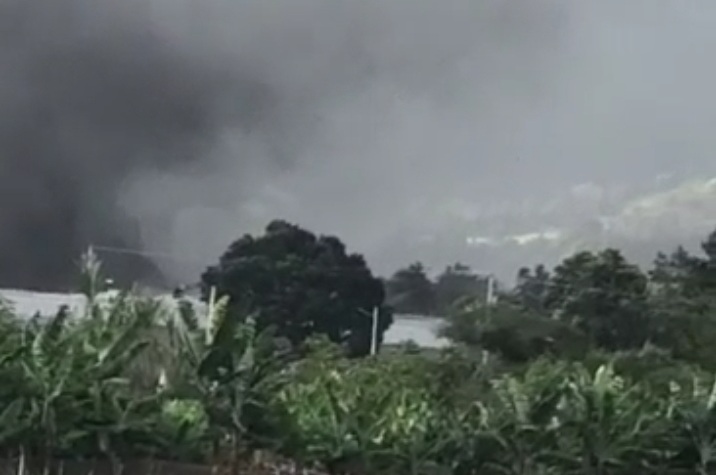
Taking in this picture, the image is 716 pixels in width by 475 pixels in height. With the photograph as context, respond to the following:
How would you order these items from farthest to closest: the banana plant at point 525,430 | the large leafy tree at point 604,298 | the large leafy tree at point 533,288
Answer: the large leafy tree at point 533,288 < the large leafy tree at point 604,298 < the banana plant at point 525,430

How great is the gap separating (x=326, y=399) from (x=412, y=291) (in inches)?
121

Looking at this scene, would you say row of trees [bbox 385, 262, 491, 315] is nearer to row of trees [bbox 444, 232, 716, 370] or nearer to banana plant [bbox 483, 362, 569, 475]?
row of trees [bbox 444, 232, 716, 370]

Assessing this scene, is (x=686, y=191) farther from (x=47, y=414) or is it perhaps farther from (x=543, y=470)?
(x=47, y=414)

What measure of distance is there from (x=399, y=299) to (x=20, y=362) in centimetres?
456

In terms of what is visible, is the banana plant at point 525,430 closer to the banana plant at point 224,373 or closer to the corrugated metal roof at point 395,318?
the banana plant at point 224,373

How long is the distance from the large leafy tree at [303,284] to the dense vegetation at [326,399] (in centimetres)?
36

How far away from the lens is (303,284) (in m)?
10.2

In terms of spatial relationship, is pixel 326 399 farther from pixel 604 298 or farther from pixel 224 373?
pixel 604 298

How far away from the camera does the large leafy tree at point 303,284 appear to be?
9.93m

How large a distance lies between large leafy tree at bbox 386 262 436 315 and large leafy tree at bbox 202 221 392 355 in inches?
5.8

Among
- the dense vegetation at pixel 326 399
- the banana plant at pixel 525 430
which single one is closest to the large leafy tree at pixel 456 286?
the dense vegetation at pixel 326 399

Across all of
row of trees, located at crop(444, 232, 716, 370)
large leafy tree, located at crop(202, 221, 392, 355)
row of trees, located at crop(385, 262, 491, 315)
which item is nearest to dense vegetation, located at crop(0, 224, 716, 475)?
row of trees, located at crop(444, 232, 716, 370)

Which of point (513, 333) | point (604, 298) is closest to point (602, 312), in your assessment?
point (604, 298)

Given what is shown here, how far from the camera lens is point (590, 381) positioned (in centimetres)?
803
